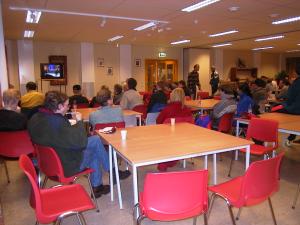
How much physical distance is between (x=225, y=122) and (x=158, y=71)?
8.52 m

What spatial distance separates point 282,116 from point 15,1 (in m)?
4.88

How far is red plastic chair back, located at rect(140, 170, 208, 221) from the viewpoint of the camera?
149 centimetres

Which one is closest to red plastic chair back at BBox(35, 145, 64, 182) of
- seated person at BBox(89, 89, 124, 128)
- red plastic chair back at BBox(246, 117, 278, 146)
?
seated person at BBox(89, 89, 124, 128)

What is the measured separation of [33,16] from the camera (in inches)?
228

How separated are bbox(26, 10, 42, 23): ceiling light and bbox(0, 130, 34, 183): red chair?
3.38 metres

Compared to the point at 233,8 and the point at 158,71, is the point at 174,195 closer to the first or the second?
the point at 233,8

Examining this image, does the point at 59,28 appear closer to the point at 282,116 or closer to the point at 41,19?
the point at 41,19

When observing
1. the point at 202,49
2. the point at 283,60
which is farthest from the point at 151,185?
the point at 283,60

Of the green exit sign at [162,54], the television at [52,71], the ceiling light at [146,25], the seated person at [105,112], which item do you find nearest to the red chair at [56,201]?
the seated person at [105,112]

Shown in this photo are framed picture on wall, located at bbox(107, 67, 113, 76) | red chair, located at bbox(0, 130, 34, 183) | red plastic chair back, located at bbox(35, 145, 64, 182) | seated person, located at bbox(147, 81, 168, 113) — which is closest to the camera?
red plastic chair back, located at bbox(35, 145, 64, 182)

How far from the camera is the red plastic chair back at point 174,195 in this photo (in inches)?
58.8

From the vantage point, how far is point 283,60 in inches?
658

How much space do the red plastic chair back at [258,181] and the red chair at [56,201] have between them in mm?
1023

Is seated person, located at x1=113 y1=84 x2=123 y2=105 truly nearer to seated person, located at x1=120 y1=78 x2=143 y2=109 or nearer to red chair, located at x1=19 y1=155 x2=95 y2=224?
seated person, located at x1=120 y1=78 x2=143 y2=109
